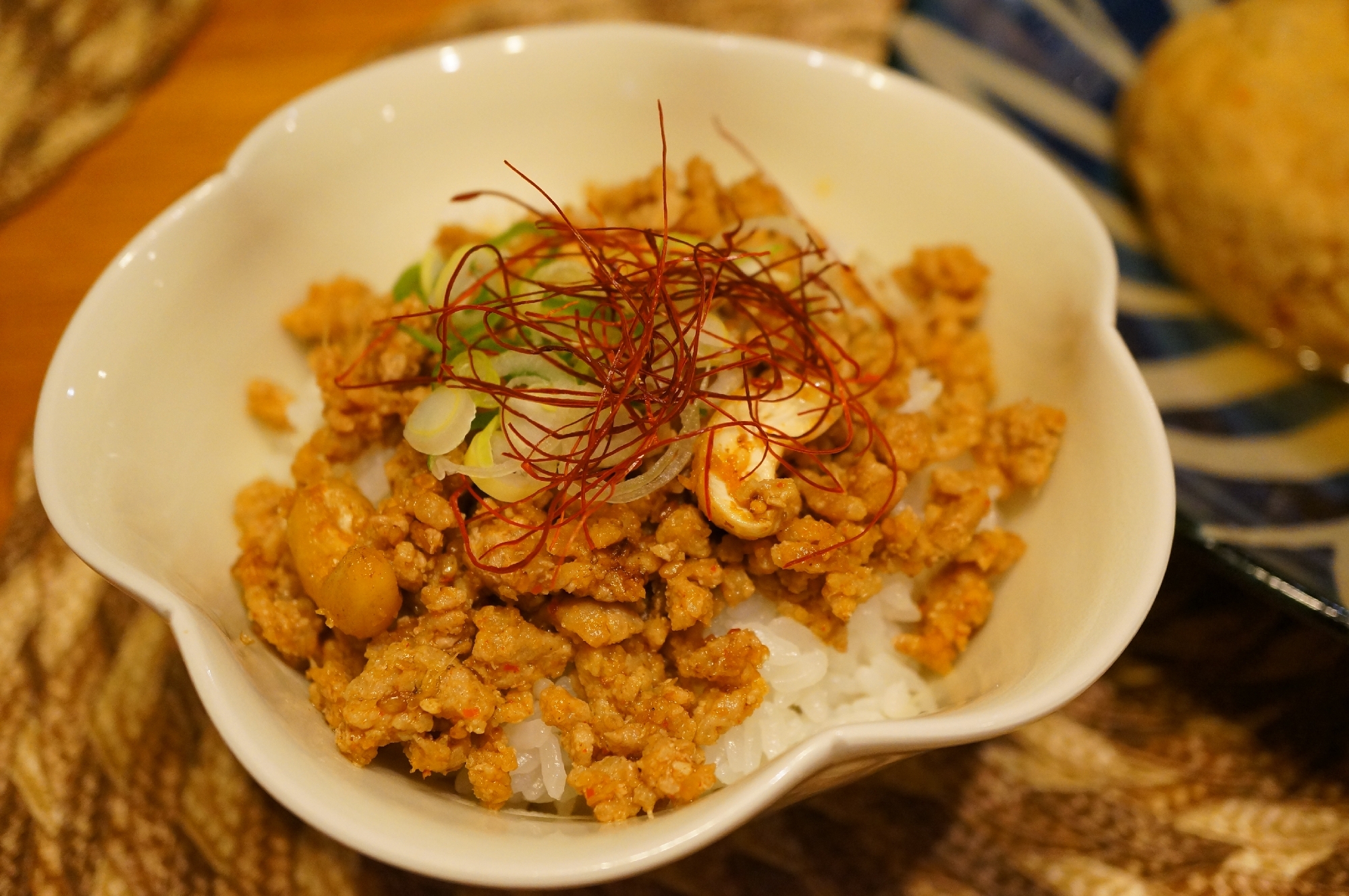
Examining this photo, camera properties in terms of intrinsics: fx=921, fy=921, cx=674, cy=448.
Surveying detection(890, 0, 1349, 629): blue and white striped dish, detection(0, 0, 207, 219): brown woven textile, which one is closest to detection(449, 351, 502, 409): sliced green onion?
detection(890, 0, 1349, 629): blue and white striped dish

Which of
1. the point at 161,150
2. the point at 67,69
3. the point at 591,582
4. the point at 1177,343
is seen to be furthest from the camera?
the point at 67,69

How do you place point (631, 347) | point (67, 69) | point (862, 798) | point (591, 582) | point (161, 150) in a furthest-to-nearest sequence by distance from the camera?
point (67, 69), point (161, 150), point (862, 798), point (631, 347), point (591, 582)

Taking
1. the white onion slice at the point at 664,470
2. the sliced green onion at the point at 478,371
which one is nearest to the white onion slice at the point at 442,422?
the sliced green onion at the point at 478,371

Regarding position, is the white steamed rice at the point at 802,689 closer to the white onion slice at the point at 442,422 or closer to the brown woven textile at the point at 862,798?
the brown woven textile at the point at 862,798

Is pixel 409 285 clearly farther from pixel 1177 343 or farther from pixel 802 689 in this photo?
pixel 1177 343

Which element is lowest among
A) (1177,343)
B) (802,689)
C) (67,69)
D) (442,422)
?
(1177,343)

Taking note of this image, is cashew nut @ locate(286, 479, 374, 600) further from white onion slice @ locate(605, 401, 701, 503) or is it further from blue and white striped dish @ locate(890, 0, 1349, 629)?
blue and white striped dish @ locate(890, 0, 1349, 629)

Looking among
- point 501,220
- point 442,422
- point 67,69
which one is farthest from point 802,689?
point 67,69
